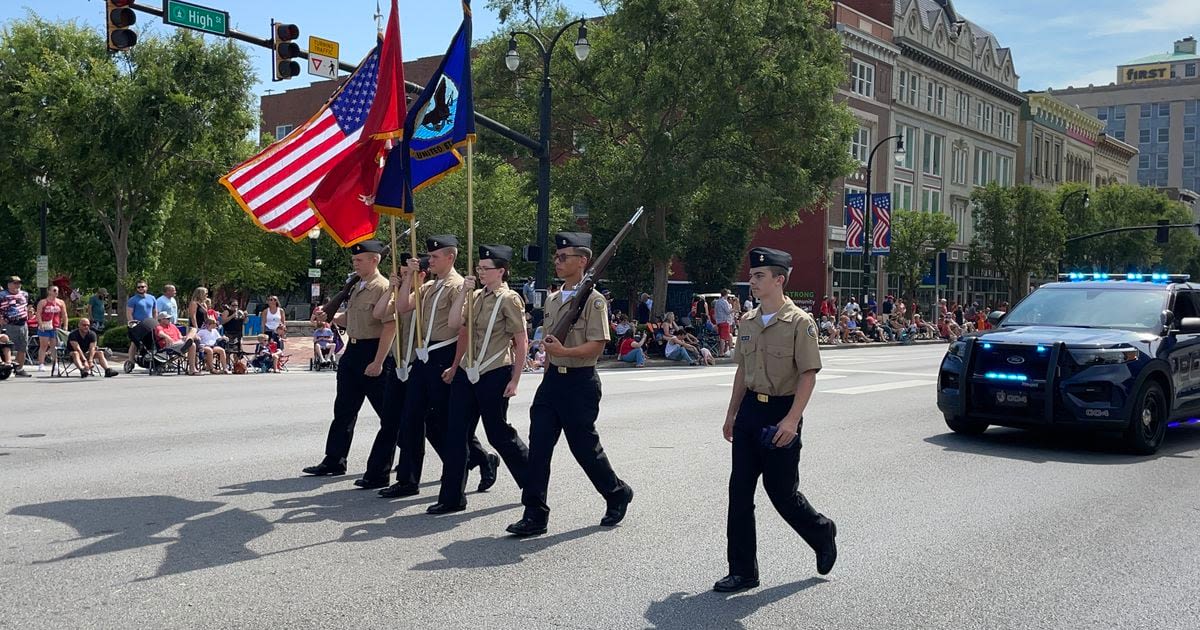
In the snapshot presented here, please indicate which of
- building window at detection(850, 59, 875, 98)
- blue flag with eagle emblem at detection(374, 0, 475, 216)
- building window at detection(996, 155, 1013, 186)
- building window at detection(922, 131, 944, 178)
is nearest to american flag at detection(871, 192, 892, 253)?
building window at detection(850, 59, 875, 98)

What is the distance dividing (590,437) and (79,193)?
24.8 meters

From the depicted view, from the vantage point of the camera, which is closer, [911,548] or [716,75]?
[911,548]

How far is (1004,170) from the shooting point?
72.4 m

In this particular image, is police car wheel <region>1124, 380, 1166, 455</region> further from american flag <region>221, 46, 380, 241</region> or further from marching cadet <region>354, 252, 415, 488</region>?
american flag <region>221, 46, 380, 241</region>

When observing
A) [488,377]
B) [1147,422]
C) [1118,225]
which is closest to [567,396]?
[488,377]

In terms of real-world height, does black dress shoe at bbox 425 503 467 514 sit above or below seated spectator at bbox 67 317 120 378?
below

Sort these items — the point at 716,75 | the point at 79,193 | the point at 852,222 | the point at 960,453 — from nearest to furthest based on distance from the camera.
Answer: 1. the point at 960,453
2. the point at 79,193
3. the point at 716,75
4. the point at 852,222

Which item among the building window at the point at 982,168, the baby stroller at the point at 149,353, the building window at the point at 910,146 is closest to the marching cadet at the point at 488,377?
the baby stroller at the point at 149,353

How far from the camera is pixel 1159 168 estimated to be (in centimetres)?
14125

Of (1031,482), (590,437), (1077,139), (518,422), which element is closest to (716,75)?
(518,422)

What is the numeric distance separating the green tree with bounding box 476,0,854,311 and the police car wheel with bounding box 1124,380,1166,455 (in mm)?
19612

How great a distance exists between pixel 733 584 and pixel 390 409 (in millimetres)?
3486

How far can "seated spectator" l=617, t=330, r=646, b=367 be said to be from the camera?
83.6 feet

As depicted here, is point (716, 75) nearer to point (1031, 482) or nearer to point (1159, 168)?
point (1031, 482)
